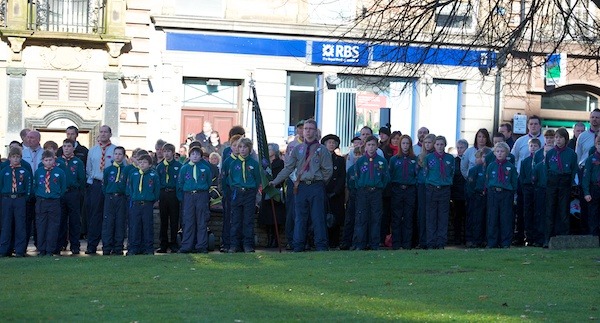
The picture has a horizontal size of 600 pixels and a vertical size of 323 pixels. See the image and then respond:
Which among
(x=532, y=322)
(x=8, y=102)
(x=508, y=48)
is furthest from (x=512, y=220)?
(x=8, y=102)

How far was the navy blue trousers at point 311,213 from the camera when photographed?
2025 cm

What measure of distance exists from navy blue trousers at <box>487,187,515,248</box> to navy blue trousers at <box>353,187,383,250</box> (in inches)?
77.3

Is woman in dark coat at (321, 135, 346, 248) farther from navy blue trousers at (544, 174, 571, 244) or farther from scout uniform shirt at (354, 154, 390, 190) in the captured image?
navy blue trousers at (544, 174, 571, 244)

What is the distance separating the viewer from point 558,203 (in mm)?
21062

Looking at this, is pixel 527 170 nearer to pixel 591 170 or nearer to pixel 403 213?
pixel 591 170

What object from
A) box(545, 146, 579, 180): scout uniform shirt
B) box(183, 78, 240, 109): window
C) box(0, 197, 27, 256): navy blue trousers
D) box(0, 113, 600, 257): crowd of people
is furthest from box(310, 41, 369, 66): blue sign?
box(0, 197, 27, 256): navy blue trousers

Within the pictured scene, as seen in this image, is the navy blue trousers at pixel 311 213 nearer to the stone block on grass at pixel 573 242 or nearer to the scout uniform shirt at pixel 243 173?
the scout uniform shirt at pixel 243 173

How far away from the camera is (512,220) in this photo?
70.1ft

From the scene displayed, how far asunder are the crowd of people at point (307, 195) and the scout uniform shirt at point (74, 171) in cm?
3

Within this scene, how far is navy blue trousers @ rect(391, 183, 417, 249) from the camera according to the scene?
21344mm

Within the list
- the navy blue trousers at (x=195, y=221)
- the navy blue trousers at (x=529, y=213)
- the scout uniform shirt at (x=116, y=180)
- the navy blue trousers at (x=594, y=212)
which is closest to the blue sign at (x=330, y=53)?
the navy blue trousers at (x=529, y=213)

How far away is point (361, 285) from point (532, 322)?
11.0 feet

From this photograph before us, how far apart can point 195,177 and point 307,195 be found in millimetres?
1881

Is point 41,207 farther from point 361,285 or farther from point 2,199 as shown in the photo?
point 361,285
